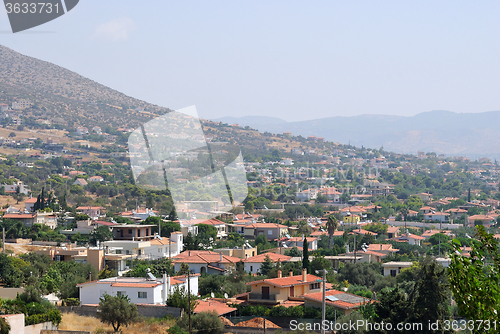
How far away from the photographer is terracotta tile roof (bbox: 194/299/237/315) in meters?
15.4

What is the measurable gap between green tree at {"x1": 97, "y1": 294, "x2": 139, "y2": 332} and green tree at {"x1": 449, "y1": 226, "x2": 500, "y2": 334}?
11.0m

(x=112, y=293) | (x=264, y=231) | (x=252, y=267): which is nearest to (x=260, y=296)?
(x=112, y=293)

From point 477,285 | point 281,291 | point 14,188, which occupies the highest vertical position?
point 477,285

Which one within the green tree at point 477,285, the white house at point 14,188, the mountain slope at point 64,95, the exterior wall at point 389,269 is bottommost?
the exterior wall at point 389,269

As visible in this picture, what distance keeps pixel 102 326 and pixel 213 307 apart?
9.37ft

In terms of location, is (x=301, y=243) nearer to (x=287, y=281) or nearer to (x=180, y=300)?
(x=287, y=281)

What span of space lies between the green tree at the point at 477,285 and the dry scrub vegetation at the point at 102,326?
34.7 ft

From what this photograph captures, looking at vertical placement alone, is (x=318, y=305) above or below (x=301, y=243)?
above

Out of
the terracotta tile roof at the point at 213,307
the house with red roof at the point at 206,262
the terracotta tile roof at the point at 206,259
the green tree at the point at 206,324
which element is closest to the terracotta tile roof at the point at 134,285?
the terracotta tile roof at the point at 213,307

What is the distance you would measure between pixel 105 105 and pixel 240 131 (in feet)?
98.1

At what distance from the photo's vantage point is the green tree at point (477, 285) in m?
4.41

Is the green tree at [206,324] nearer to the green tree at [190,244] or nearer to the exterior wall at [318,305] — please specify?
the exterior wall at [318,305]

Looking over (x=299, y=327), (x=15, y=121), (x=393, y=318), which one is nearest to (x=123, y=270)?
(x=299, y=327)

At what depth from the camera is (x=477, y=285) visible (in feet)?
14.6
